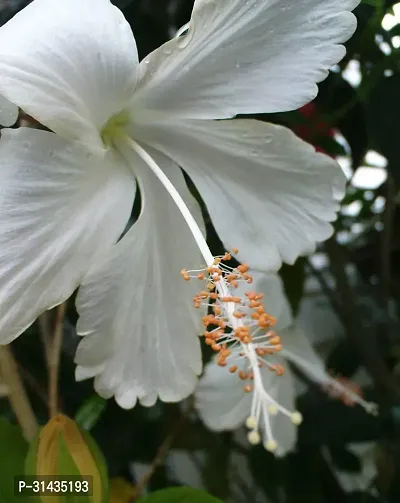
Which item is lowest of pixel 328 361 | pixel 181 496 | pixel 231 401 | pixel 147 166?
pixel 328 361

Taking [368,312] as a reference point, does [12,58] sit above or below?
above

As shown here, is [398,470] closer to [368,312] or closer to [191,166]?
[368,312]

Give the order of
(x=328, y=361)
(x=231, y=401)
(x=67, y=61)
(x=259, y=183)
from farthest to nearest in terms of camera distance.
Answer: (x=328, y=361)
(x=231, y=401)
(x=259, y=183)
(x=67, y=61)

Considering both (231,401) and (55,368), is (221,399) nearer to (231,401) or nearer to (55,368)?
(231,401)

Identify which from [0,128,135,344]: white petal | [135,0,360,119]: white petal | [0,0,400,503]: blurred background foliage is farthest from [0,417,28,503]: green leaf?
[135,0,360,119]: white petal

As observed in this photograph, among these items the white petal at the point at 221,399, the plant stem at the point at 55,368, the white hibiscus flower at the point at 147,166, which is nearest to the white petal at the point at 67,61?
the white hibiscus flower at the point at 147,166

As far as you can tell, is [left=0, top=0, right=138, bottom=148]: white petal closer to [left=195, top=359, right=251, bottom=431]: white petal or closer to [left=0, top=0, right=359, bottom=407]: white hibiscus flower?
[left=0, top=0, right=359, bottom=407]: white hibiscus flower

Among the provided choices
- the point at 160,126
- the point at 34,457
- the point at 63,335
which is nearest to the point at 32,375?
the point at 63,335

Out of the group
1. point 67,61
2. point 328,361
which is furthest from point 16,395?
point 328,361
